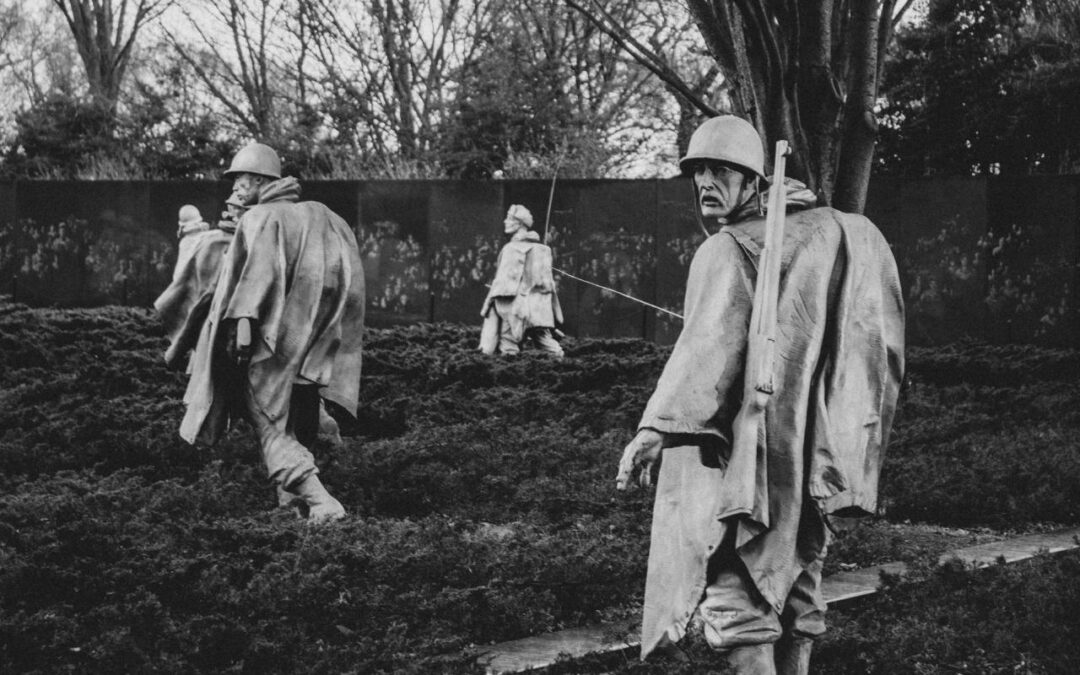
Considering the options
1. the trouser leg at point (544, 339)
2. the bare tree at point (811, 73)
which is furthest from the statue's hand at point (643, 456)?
the trouser leg at point (544, 339)

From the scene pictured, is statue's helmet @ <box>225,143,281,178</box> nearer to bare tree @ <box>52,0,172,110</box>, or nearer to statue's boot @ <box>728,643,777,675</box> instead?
statue's boot @ <box>728,643,777,675</box>

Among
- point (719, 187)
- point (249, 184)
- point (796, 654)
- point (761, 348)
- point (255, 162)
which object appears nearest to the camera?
point (761, 348)

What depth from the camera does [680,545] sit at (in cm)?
452

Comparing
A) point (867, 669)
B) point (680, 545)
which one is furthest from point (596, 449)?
point (680, 545)

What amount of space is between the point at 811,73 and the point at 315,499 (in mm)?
3898

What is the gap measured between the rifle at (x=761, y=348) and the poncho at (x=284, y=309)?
4.83 meters

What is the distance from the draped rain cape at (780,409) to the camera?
4.34 m

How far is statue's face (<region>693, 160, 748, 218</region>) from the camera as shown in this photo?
4.66m

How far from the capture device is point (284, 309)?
8.88 metres

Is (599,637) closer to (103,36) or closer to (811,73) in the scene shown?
(811,73)

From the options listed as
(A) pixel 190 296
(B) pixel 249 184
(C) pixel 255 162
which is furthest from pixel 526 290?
(C) pixel 255 162

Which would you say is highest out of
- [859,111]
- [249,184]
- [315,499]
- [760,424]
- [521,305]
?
[859,111]

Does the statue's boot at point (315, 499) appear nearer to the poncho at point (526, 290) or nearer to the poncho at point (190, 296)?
the poncho at point (190, 296)

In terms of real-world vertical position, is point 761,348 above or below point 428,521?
above
